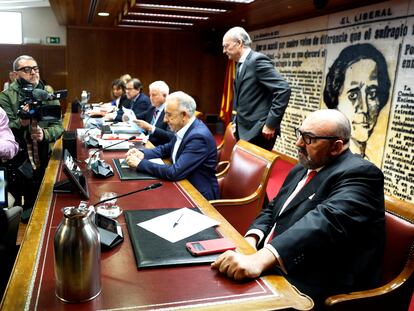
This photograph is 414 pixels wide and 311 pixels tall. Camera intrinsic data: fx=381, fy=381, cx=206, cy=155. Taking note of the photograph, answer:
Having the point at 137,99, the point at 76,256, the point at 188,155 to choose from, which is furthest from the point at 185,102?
the point at 137,99

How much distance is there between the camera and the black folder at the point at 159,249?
45.2 inches

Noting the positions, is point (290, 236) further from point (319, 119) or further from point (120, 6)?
point (120, 6)

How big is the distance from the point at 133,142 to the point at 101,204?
1533 mm

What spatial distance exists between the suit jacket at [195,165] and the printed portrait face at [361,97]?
95.3 inches

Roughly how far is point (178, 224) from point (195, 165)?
0.77 meters

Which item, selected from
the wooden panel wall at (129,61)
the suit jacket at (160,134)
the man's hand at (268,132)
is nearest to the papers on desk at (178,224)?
the man's hand at (268,132)

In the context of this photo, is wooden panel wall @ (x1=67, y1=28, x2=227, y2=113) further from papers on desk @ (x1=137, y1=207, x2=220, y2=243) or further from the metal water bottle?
the metal water bottle

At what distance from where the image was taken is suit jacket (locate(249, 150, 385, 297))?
1300mm

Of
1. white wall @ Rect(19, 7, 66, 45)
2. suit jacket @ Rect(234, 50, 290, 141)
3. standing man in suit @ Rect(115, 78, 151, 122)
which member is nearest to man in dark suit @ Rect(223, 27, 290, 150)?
suit jacket @ Rect(234, 50, 290, 141)

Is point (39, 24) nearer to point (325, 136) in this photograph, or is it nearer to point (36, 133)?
point (36, 133)

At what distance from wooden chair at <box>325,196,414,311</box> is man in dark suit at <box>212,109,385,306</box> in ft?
0.14

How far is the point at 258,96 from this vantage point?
3.03m

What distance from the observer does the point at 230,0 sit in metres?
4.40

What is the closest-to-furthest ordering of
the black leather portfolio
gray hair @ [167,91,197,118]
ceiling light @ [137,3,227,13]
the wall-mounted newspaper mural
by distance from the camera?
1. the black leather portfolio
2. gray hair @ [167,91,197,118]
3. the wall-mounted newspaper mural
4. ceiling light @ [137,3,227,13]
